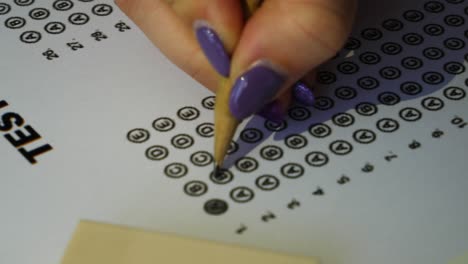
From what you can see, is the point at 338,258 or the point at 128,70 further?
the point at 128,70

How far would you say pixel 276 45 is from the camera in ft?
1.40

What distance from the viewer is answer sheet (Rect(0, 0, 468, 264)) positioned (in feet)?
1.36

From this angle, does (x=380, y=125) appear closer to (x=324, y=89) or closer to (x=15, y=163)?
(x=324, y=89)

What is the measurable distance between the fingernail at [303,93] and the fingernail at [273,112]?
0.02 metres

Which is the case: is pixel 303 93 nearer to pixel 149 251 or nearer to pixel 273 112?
pixel 273 112

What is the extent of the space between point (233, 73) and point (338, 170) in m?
0.10

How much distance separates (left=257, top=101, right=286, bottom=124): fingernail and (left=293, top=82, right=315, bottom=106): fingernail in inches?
0.8

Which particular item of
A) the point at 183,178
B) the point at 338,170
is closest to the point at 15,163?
the point at 183,178

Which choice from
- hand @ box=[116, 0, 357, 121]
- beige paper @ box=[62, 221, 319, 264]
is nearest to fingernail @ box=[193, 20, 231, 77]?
hand @ box=[116, 0, 357, 121]

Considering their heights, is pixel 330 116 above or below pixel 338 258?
above

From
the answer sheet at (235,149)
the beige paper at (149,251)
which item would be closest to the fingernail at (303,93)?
the answer sheet at (235,149)

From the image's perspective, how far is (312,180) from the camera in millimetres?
A: 446

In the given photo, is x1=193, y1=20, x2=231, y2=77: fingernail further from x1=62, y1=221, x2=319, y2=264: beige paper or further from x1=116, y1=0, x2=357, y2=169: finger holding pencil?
x1=62, y1=221, x2=319, y2=264: beige paper

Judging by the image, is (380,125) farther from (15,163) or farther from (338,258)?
(15,163)
